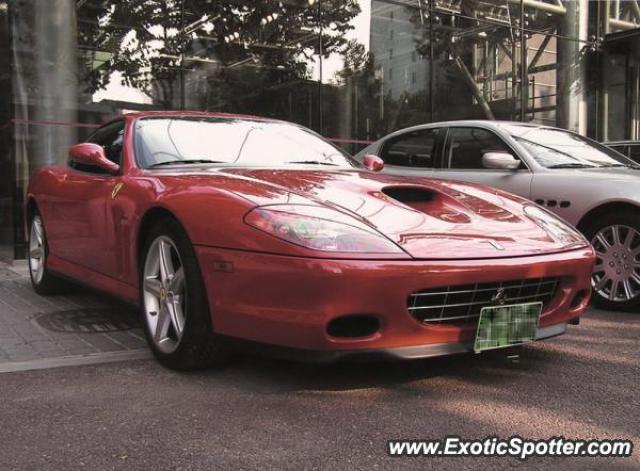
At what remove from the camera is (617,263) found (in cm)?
486

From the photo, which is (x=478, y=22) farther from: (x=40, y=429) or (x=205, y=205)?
(x=40, y=429)

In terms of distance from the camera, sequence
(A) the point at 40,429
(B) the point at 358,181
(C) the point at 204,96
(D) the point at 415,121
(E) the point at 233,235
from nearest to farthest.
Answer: (A) the point at 40,429 → (E) the point at 233,235 → (B) the point at 358,181 → (C) the point at 204,96 → (D) the point at 415,121

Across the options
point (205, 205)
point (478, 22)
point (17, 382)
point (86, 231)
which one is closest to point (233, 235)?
point (205, 205)

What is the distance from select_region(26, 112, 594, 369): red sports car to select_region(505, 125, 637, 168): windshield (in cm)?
187

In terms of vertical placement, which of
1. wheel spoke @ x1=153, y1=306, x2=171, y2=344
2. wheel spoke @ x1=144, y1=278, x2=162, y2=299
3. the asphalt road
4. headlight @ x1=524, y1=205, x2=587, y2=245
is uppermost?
headlight @ x1=524, y1=205, x2=587, y2=245

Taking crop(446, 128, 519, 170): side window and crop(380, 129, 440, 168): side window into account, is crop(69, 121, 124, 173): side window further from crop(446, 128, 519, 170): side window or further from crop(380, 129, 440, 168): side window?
crop(446, 128, 519, 170): side window

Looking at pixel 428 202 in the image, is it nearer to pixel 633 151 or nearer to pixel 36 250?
pixel 36 250

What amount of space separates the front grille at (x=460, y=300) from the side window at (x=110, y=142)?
226 cm

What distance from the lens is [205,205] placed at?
3121mm

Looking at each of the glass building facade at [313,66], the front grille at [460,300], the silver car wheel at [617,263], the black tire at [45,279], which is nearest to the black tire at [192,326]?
the front grille at [460,300]

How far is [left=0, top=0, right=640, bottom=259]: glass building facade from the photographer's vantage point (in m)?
8.48

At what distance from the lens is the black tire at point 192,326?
3092mm

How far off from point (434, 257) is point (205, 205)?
1075mm

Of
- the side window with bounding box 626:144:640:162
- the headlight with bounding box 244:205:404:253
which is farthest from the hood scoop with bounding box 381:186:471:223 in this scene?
the side window with bounding box 626:144:640:162
